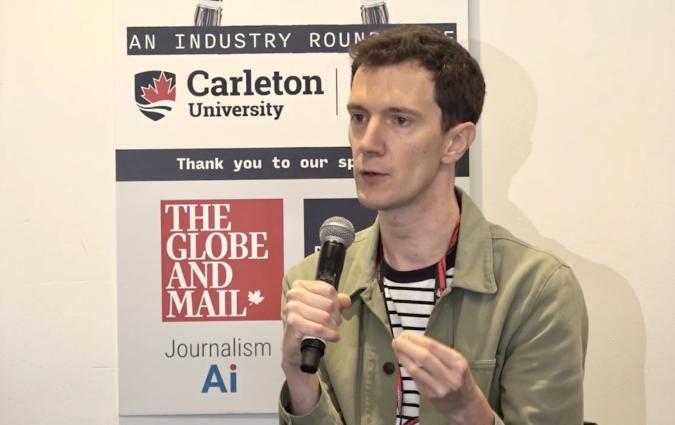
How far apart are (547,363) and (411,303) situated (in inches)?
11.3

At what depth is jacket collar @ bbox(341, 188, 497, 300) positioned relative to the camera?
5.31ft

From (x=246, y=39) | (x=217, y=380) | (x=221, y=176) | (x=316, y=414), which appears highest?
(x=246, y=39)

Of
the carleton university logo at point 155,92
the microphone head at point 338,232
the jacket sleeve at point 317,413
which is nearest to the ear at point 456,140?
the microphone head at point 338,232

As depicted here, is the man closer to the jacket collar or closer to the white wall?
the jacket collar

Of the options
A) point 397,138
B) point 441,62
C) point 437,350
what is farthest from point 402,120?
point 437,350

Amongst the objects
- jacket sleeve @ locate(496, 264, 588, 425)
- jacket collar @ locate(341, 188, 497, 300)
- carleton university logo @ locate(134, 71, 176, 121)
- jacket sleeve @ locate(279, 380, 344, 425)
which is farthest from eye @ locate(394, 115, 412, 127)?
carleton university logo @ locate(134, 71, 176, 121)

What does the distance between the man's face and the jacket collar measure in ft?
0.36

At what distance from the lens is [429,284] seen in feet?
5.51

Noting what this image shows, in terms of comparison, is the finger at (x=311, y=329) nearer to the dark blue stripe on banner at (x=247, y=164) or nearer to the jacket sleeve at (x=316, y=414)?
the jacket sleeve at (x=316, y=414)

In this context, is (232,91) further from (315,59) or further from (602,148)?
(602,148)

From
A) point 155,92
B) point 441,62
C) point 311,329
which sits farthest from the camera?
point 155,92

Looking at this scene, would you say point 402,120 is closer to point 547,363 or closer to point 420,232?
point 420,232

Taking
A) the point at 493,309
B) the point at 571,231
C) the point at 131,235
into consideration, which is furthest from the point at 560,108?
the point at 131,235

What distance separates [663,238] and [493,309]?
2.74 feet
